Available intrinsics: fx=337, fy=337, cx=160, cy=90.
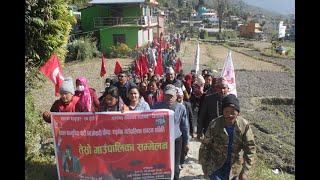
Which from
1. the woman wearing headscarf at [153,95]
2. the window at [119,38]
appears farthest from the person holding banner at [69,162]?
the window at [119,38]

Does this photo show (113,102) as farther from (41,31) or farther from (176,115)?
(41,31)

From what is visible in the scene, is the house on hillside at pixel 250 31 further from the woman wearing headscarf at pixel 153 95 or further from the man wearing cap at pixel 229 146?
the man wearing cap at pixel 229 146

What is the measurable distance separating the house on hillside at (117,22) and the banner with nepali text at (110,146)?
26.8 m

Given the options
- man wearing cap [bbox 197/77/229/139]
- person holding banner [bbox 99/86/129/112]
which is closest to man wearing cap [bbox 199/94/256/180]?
person holding banner [bbox 99/86/129/112]

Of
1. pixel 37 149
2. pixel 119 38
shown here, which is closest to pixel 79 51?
pixel 119 38

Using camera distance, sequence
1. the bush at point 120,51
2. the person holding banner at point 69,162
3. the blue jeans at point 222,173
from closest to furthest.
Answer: the blue jeans at point 222,173 → the person holding banner at point 69,162 → the bush at point 120,51

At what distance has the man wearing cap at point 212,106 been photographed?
5.57 m

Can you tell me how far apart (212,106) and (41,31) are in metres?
3.84

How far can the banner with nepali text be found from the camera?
14.7 feet

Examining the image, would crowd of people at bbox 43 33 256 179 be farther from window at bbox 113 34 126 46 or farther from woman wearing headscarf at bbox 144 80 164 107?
window at bbox 113 34 126 46

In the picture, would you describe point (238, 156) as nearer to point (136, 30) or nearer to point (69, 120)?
point (69, 120)

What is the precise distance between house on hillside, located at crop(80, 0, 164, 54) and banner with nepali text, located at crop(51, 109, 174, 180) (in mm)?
26762
